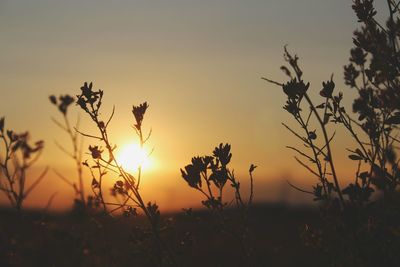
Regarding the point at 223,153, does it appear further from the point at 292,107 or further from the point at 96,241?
the point at 96,241

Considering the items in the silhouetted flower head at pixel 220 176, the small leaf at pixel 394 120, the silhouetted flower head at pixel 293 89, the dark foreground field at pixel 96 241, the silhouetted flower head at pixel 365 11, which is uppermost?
the silhouetted flower head at pixel 365 11

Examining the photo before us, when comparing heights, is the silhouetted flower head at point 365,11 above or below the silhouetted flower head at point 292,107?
above

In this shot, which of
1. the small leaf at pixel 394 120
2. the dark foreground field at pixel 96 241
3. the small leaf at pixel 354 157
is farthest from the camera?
the dark foreground field at pixel 96 241

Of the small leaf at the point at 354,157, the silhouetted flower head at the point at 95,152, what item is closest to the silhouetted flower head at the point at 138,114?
the silhouetted flower head at the point at 95,152

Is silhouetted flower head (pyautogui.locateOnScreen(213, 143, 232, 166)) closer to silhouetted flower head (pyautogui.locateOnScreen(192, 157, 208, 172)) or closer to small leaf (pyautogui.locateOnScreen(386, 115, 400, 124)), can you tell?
silhouetted flower head (pyautogui.locateOnScreen(192, 157, 208, 172))

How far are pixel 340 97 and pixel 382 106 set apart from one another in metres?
Result: 0.46

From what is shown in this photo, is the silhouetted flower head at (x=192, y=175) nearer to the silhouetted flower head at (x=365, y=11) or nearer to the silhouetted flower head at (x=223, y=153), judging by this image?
the silhouetted flower head at (x=223, y=153)

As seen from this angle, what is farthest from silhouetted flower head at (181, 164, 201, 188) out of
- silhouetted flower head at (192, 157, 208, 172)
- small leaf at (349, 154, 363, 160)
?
small leaf at (349, 154, 363, 160)

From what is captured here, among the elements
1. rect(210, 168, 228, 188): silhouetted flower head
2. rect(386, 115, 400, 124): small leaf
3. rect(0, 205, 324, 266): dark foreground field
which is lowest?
rect(0, 205, 324, 266): dark foreground field

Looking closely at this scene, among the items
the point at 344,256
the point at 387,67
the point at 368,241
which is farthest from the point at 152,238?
the point at 387,67

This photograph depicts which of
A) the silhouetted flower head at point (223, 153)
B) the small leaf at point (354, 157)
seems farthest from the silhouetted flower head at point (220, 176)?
the small leaf at point (354, 157)

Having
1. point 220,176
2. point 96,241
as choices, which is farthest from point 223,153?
point 96,241

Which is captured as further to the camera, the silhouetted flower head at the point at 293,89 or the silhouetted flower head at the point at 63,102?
the silhouetted flower head at the point at 63,102

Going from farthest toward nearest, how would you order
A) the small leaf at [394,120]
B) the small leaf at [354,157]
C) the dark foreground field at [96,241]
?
the dark foreground field at [96,241] → the small leaf at [354,157] → the small leaf at [394,120]
